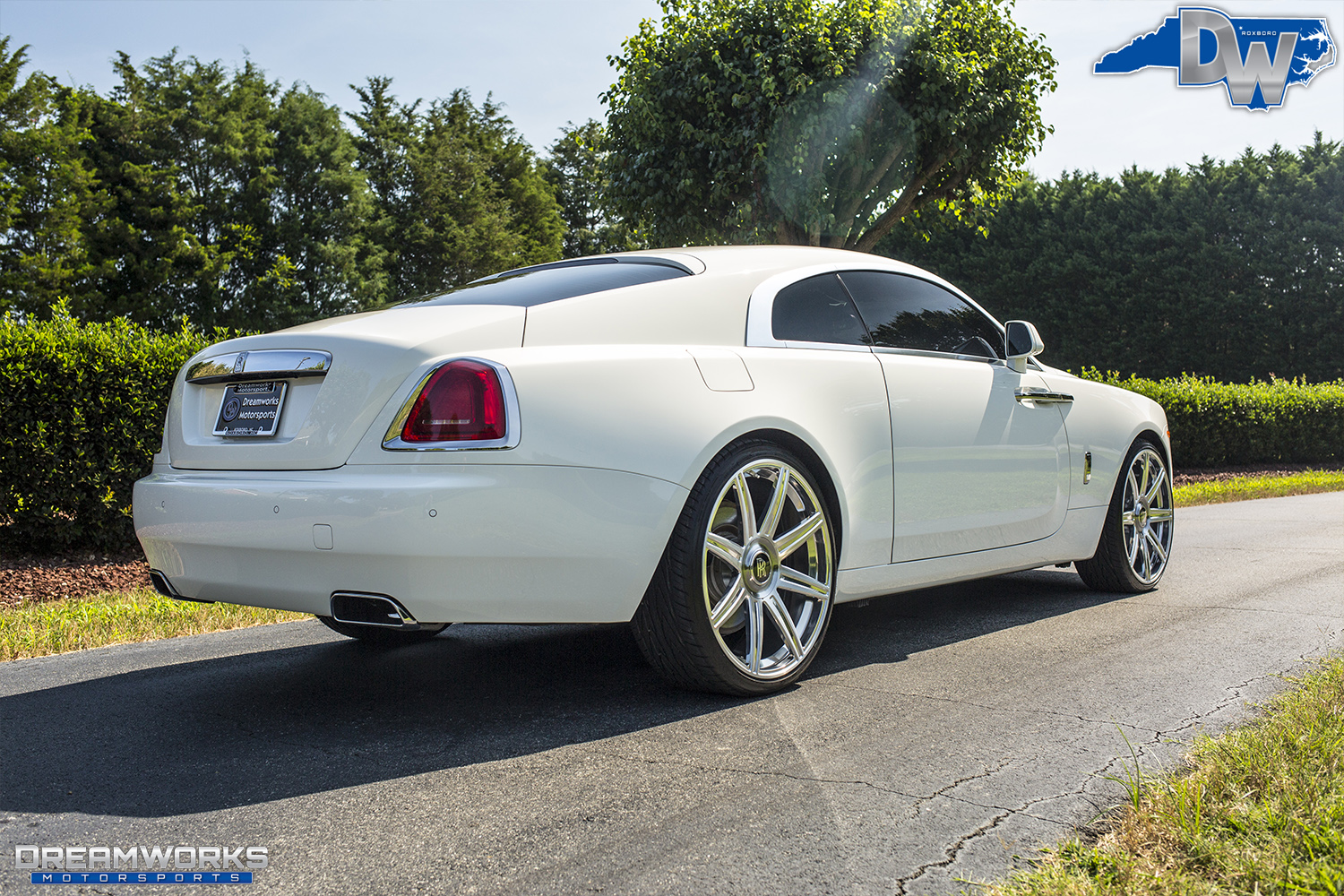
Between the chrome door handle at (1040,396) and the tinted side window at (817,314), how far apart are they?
103cm

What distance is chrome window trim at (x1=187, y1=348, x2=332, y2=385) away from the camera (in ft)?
10.6

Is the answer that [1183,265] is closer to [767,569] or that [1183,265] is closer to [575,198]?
[575,198]

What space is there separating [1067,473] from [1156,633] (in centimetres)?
83

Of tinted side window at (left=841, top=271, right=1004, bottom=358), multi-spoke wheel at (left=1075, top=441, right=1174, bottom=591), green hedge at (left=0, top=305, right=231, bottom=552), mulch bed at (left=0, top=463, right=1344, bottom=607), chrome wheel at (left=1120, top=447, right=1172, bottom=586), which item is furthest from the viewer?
green hedge at (left=0, top=305, right=231, bottom=552)

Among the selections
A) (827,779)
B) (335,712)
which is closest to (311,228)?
(335,712)

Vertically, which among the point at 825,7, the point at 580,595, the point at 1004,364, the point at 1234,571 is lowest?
the point at 1234,571

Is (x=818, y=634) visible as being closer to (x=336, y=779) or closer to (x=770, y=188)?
(x=336, y=779)

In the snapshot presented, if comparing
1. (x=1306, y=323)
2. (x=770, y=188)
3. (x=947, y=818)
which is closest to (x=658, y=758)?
(x=947, y=818)

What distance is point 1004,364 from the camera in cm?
488

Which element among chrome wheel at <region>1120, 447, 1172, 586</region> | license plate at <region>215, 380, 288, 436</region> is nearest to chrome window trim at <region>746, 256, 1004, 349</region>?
license plate at <region>215, 380, 288, 436</region>

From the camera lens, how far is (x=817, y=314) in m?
4.09

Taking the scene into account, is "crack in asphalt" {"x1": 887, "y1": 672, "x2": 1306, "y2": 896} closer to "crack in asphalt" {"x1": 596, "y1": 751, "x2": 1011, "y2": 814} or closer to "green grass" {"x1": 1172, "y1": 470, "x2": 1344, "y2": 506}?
"crack in asphalt" {"x1": 596, "y1": 751, "x2": 1011, "y2": 814}

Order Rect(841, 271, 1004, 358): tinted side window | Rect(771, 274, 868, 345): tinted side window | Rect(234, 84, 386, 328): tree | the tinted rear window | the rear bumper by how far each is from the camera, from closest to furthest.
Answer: the rear bumper, the tinted rear window, Rect(771, 274, 868, 345): tinted side window, Rect(841, 271, 1004, 358): tinted side window, Rect(234, 84, 386, 328): tree

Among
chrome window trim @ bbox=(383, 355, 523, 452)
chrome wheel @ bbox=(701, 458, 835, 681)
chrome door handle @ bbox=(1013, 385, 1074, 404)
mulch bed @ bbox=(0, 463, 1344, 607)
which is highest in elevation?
chrome window trim @ bbox=(383, 355, 523, 452)
